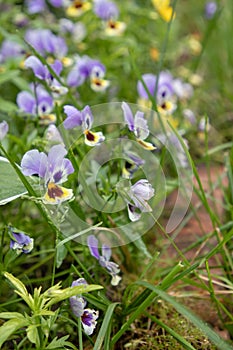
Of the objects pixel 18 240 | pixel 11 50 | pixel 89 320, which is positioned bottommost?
pixel 11 50

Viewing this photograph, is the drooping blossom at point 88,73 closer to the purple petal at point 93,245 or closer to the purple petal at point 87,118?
the purple petal at point 87,118

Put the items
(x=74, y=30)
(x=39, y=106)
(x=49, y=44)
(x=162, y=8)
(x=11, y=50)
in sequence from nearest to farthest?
(x=39, y=106) → (x=49, y=44) → (x=11, y=50) → (x=74, y=30) → (x=162, y=8)

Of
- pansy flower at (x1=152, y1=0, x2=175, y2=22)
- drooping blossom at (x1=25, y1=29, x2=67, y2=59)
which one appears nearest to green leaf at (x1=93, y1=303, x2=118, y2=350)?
drooping blossom at (x1=25, y1=29, x2=67, y2=59)

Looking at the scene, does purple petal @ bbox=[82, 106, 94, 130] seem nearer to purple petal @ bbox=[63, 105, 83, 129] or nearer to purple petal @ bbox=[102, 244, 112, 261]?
purple petal @ bbox=[63, 105, 83, 129]

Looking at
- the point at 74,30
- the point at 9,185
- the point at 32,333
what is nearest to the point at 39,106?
the point at 9,185

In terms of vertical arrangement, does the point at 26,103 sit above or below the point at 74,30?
above

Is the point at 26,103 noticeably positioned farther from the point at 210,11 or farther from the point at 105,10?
the point at 210,11

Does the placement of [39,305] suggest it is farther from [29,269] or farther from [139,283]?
[29,269]
